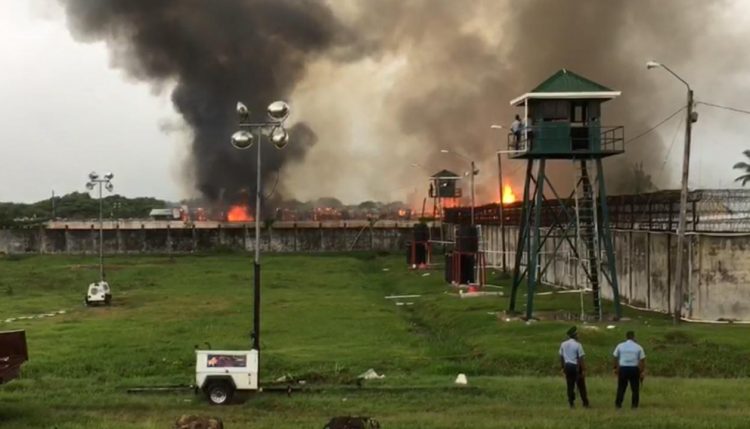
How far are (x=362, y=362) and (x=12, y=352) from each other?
439 inches

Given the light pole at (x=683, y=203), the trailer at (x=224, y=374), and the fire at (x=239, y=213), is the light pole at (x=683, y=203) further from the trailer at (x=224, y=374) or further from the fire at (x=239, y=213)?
the fire at (x=239, y=213)

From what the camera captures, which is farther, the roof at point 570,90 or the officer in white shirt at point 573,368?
the roof at point 570,90

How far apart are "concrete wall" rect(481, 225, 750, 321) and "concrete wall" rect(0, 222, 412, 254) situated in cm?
6289

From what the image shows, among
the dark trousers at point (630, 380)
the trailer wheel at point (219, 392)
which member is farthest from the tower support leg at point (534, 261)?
the trailer wheel at point (219, 392)

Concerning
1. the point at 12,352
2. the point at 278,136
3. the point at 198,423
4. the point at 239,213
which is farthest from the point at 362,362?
the point at 239,213

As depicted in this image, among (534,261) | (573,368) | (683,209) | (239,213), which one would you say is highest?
(239,213)

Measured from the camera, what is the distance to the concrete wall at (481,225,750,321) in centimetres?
3541

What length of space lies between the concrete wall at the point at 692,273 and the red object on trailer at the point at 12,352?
1058 inches

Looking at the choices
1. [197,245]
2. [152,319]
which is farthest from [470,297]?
[197,245]

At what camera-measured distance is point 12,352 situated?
19.6m

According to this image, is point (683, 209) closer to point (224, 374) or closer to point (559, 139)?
point (559, 139)

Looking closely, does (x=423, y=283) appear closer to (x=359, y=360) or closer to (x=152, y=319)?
(x=152, y=319)

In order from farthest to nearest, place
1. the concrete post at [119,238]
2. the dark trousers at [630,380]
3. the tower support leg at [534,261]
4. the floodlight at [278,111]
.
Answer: the concrete post at [119,238] < the tower support leg at [534,261] < the floodlight at [278,111] < the dark trousers at [630,380]

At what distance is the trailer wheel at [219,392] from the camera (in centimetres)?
2052
